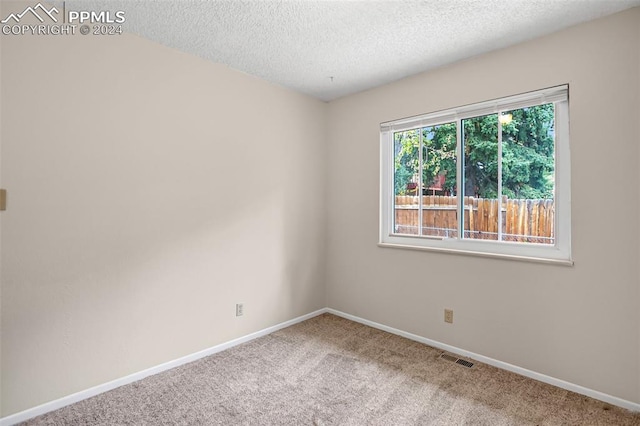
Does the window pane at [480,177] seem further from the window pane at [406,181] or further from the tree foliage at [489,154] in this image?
the window pane at [406,181]

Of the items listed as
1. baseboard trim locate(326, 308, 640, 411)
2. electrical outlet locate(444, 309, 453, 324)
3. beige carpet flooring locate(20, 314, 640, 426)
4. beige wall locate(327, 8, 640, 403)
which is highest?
beige wall locate(327, 8, 640, 403)

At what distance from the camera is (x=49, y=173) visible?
1939mm

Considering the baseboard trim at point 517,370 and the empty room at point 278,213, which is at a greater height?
the empty room at point 278,213

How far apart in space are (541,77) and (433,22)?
87 cm

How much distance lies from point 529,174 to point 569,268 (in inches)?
27.8

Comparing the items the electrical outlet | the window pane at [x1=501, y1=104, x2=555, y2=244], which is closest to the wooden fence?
the window pane at [x1=501, y1=104, x2=555, y2=244]

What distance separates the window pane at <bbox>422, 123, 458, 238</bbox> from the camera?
9.31 ft

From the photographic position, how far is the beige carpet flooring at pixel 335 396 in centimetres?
189

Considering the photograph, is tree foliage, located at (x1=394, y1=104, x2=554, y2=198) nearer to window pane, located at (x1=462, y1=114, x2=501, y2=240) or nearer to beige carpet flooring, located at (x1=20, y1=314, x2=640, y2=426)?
window pane, located at (x1=462, y1=114, x2=501, y2=240)

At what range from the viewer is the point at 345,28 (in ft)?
7.15

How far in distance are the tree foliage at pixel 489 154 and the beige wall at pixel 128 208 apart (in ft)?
4.12

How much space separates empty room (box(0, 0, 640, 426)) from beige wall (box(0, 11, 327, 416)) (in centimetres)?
1

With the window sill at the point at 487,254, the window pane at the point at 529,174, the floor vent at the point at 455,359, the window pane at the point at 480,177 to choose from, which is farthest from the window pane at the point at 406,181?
the floor vent at the point at 455,359

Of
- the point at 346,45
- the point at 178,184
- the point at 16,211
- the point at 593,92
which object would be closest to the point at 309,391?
the point at 178,184
